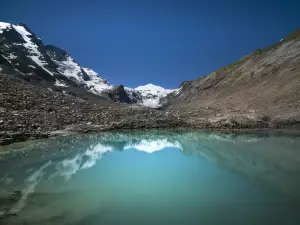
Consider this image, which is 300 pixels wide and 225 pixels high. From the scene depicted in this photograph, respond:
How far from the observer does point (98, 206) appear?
1123cm

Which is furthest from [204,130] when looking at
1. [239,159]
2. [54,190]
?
[54,190]

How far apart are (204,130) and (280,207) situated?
3053 cm

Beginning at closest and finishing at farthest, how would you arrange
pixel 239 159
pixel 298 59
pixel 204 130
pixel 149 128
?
pixel 239 159 → pixel 204 130 → pixel 149 128 → pixel 298 59

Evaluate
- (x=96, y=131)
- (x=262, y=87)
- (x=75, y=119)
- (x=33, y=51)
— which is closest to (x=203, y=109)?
(x=262, y=87)

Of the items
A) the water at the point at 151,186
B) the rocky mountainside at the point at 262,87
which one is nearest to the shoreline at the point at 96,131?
the water at the point at 151,186

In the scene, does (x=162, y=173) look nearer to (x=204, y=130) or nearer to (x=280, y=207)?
(x=280, y=207)

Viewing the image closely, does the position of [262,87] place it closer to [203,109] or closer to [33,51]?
[203,109]

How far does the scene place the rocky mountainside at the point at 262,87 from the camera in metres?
45.4

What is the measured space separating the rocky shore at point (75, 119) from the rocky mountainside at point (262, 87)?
2.28 metres

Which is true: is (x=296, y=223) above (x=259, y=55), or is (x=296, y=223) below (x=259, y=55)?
below

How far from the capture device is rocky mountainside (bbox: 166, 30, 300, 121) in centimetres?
4544

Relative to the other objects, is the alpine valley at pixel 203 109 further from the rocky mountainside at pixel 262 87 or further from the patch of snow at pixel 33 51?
the patch of snow at pixel 33 51

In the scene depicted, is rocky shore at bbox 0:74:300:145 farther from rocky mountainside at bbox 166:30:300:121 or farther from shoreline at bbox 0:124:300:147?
rocky mountainside at bbox 166:30:300:121

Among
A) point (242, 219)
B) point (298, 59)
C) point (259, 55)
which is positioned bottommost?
point (242, 219)
